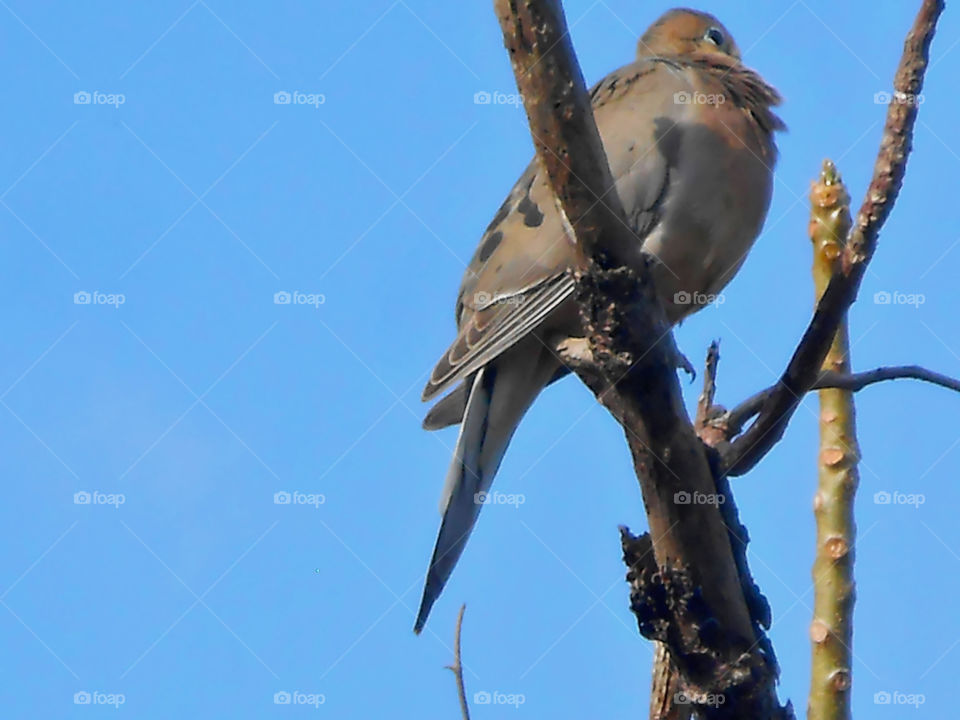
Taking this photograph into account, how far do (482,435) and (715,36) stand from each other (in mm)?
2405

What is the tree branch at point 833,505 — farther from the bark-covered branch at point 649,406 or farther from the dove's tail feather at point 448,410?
the dove's tail feather at point 448,410

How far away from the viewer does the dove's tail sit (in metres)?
4.85

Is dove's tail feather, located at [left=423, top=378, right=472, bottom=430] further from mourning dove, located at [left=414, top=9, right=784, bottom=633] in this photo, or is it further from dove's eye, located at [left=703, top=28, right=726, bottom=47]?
dove's eye, located at [left=703, top=28, right=726, bottom=47]

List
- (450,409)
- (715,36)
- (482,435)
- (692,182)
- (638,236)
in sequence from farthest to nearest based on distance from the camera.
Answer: (715,36)
(450,409)
(482,435)
(692,182)
(638,236)

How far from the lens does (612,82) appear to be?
5637 millimetres

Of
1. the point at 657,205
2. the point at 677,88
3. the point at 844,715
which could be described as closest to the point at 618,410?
the point at 844,715

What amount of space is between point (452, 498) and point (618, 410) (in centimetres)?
131

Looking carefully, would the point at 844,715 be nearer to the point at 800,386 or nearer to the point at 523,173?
the point at 800,386

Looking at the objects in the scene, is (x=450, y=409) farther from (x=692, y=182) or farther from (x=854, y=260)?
(x=854, y=260)

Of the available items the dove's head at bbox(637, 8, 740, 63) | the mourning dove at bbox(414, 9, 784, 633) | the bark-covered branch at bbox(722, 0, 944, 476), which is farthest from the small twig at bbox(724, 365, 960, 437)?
the dove's head at bbox(637, 8, 740, 63)

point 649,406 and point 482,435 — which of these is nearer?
point 649,406

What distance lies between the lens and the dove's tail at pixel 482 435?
4848 millimetres

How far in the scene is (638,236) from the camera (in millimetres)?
4777

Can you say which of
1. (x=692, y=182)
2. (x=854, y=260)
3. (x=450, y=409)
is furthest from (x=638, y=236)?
(x=854, y=260)
